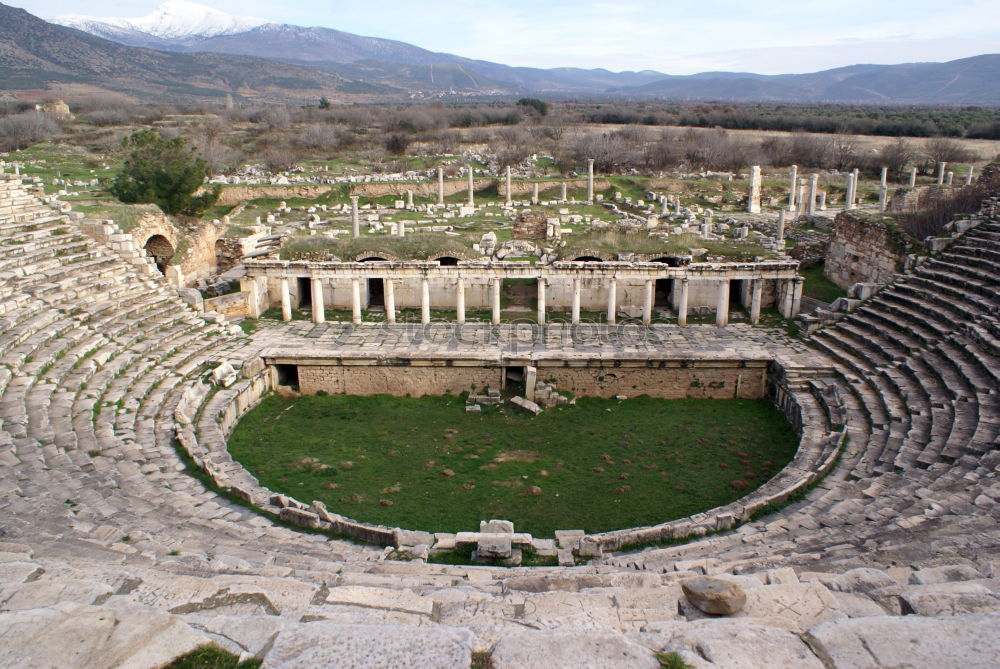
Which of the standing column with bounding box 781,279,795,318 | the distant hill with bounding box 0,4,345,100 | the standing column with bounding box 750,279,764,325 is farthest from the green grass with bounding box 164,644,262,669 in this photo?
the distant hill with bounding box 0,4,345,100

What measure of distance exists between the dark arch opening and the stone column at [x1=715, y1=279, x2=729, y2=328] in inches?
745

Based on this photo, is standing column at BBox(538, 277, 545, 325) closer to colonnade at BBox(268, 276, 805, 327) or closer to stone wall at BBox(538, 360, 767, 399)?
colonnade at BBox(268, 276, 805, 327)

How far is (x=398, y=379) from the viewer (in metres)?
18.7

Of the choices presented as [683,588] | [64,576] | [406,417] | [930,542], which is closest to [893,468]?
[930,542]

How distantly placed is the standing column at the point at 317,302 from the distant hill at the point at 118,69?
109 meters

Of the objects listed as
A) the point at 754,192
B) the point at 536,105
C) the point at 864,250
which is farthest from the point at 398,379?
the point at 536,105

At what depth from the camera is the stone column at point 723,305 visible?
831 inches

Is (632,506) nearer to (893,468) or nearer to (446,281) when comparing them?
(893,468)

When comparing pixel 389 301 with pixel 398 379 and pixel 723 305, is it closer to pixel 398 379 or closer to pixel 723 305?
pixel 398 379

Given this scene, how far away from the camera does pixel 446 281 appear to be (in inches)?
917

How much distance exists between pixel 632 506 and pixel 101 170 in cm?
4201

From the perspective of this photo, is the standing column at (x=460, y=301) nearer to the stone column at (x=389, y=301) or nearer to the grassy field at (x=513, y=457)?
the stone column at (x=389, y=301)

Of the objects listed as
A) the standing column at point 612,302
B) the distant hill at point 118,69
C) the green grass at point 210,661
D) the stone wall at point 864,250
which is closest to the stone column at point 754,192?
the stone wall at point 864,250

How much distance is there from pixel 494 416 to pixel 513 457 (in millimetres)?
2295
